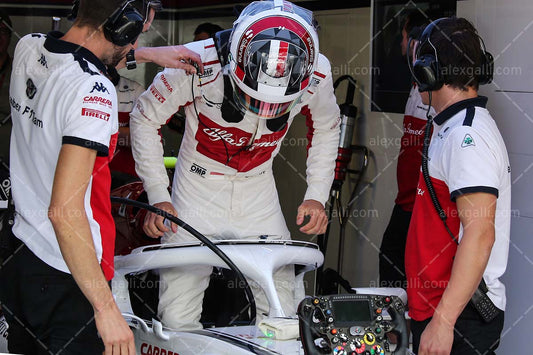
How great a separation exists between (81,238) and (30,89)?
0.52m

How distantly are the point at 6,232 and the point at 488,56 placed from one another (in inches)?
63.4

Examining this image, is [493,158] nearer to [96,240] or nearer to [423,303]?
[423,303]

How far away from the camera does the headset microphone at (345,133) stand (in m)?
A: 4.96

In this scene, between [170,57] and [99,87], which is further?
[170,57]

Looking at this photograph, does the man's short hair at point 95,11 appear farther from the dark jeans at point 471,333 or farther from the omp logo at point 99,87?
the dark jeans at point 471,333

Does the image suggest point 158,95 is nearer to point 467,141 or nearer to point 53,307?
point 53,307

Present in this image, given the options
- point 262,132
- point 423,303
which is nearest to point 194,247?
point 262,132

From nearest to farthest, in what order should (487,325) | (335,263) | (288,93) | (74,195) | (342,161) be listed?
(74,195)
(487,325)
(288,93)
(342,161)
(335,263)

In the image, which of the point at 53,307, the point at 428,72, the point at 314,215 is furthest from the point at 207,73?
the point at 53,307

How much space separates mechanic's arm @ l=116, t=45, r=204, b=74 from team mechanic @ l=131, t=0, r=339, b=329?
0.32 feet

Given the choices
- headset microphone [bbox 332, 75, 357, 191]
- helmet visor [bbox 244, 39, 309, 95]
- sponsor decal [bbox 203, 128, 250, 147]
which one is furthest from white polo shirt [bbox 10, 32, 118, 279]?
headset microphone [bbox 332, 75, 357, 191]

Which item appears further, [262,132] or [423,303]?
[262,132]

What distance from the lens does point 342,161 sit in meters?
5.03

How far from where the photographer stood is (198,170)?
3.36 m
